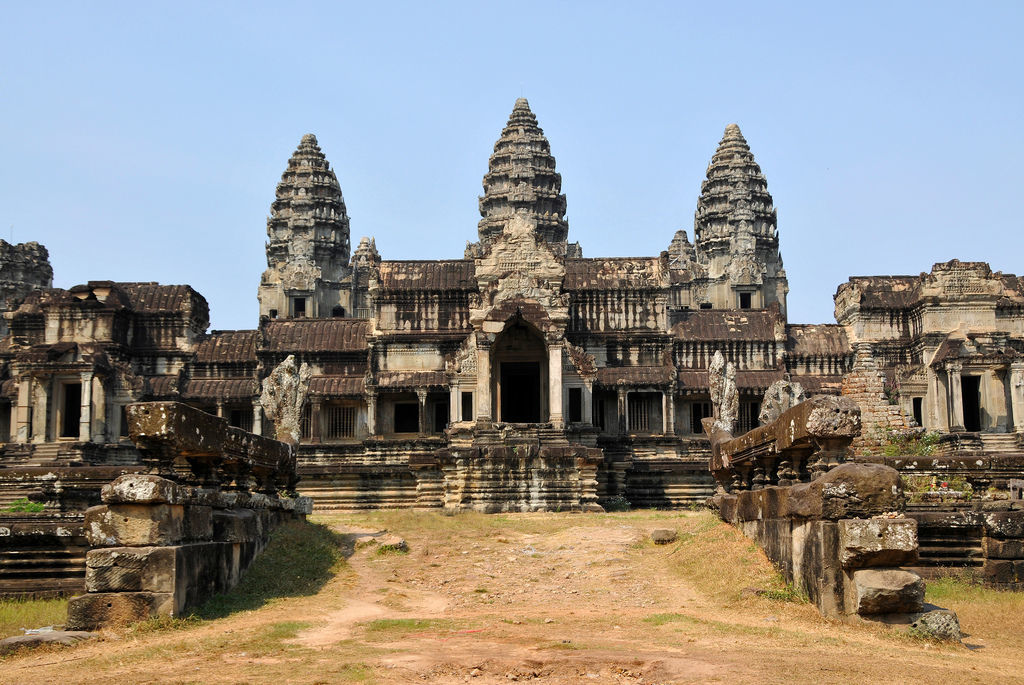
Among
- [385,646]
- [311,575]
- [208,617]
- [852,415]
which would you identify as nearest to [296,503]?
[311,575]

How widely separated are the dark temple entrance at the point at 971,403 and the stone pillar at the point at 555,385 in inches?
756

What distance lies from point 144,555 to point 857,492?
7746mm

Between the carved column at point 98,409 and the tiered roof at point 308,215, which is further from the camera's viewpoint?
Answer: the tiered roof at point 308,215

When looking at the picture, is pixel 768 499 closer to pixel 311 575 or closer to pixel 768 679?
pixel 768 679

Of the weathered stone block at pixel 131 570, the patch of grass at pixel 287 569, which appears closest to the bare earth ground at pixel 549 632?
the patch of grass at pixel 287 569

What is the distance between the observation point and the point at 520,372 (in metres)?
36.1

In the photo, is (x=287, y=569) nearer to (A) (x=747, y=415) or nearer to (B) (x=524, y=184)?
(A) (x=747, y=415)

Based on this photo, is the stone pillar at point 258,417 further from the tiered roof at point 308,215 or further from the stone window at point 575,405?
the tiered roof at point 308,215

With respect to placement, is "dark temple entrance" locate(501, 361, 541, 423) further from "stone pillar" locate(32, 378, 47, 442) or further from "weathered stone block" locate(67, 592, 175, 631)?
"weathered stone block" locate(67, 592, 175, 631)

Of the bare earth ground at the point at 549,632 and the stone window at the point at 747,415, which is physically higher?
the stone window at the point at 747,415

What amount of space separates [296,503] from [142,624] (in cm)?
708

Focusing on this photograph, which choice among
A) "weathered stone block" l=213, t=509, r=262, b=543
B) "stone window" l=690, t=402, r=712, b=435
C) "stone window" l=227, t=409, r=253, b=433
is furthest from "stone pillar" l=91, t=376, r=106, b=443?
"weathered stone block" l=213, t=509, r=262, b=543

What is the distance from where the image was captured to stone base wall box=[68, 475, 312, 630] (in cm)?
1134

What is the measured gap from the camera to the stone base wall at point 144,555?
1134 cm
